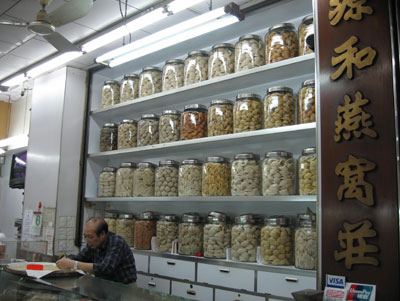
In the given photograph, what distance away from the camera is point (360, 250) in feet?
5.77

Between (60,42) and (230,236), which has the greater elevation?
(60,42)

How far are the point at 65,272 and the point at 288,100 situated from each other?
5.93 ft

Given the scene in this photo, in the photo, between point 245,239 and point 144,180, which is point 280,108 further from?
point 144,180

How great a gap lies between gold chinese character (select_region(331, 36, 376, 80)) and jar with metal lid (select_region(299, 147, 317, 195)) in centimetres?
79

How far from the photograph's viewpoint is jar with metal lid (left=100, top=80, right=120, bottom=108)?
4.22 m

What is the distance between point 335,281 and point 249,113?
1.48 meters

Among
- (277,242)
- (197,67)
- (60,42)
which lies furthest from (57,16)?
(277,242)

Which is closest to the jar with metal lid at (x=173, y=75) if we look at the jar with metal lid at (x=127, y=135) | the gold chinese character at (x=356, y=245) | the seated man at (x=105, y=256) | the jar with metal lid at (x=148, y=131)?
the jar with metal lid at (x=148, y=131)

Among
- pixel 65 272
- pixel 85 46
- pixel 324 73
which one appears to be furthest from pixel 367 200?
pixel 85 46

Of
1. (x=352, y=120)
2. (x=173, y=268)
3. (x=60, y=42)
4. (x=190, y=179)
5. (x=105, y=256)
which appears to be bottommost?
(x=173, y=268)

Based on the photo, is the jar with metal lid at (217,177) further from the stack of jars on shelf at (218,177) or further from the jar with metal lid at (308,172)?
the jar with metal lid at (308,172)

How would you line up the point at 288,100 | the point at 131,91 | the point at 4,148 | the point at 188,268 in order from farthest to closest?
the point at 4,148
the point at 131,91
the point at 188,268
the point at 288,100

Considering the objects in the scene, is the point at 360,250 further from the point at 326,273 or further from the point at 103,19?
the point at 103,19

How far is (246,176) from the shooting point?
292 cm
